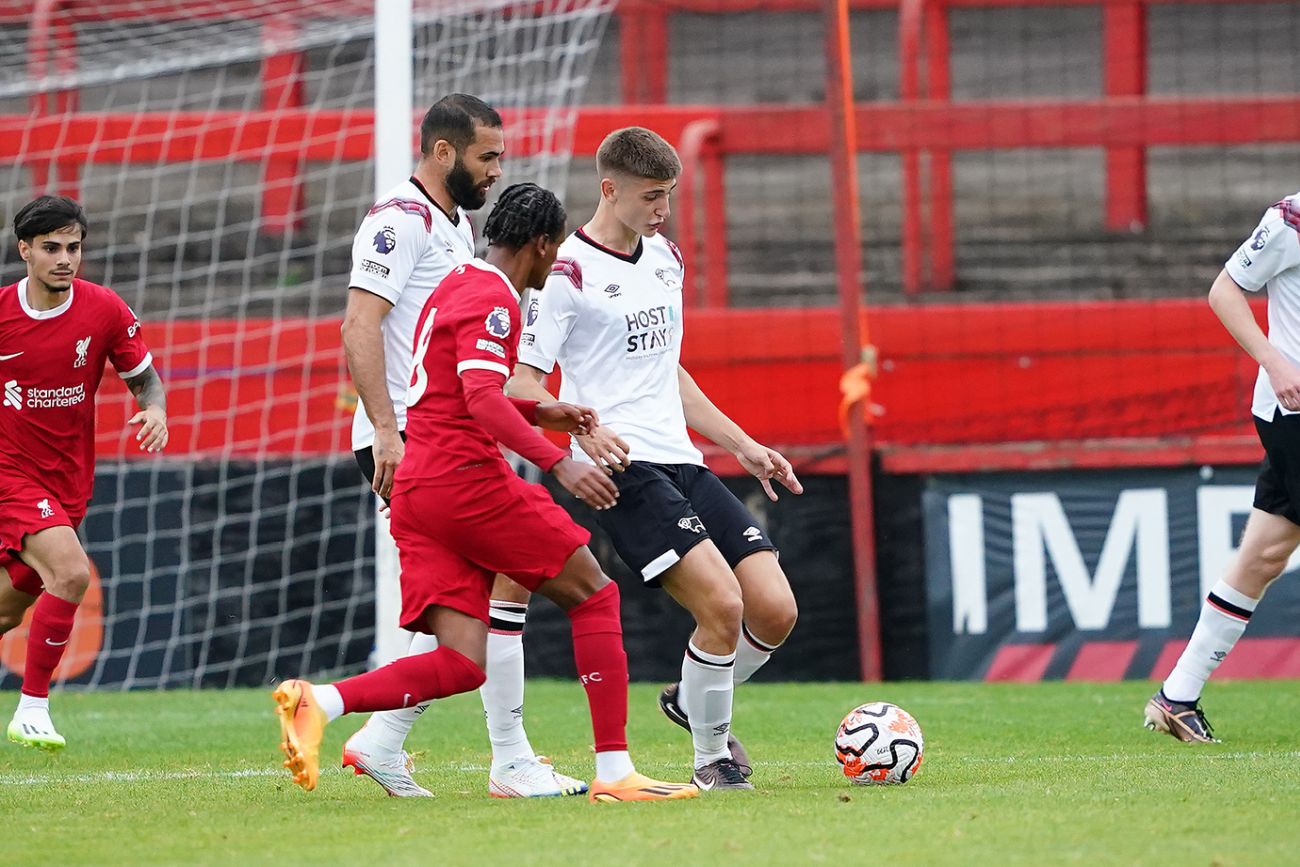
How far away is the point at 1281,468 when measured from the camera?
667 cm

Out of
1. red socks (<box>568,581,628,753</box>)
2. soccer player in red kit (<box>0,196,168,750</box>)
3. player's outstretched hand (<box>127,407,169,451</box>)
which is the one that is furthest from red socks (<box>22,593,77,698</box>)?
red socks (<box>568,581,628,753</box>)

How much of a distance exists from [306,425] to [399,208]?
5.38 meters

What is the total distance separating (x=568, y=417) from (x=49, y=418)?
259 cm

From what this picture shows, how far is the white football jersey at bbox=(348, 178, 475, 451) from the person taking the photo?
5.78 m

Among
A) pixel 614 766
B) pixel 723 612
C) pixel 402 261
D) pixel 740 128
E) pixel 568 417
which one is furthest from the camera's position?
pixel 740 128

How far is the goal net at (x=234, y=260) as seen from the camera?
9.97 m

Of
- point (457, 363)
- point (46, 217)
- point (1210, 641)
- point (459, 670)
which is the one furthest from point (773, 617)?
point (46, 217)

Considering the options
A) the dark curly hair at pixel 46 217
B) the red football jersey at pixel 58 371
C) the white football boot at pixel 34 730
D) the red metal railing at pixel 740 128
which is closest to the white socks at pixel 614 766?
the white football boot at pixel 34 730

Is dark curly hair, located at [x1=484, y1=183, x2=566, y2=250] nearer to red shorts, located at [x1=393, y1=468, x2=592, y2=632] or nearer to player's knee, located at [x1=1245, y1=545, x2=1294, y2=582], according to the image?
red shorts, located at [x1=393, y1=468, x2=592, y2=632]

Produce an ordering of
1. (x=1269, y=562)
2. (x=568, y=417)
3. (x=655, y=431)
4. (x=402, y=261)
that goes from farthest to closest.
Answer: (x=1269, y=562), (x=402, y=261), (x=655, y=431), (x=568, y=417)

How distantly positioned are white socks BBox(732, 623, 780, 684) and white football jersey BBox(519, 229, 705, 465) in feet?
1.97

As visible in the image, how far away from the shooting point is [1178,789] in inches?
203

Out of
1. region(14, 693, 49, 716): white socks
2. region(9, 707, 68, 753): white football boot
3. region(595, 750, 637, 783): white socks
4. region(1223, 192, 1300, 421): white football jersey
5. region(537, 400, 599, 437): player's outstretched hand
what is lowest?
region(9, 707, 68, 753): white football boot

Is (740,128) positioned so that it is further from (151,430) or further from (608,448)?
(608,448)
